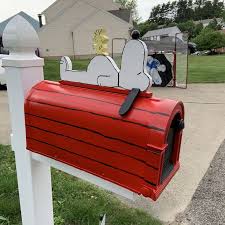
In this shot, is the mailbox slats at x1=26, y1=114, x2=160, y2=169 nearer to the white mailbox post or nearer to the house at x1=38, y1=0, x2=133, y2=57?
the white mailbox post

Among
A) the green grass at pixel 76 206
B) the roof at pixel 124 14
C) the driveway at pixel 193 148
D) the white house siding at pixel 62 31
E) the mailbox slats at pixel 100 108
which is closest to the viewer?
the mailbox slats at pixel 100 108

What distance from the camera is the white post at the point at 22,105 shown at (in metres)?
1.15

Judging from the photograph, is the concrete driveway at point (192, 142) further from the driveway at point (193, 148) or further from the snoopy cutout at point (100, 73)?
the snoopy cutout at point (100, 73)

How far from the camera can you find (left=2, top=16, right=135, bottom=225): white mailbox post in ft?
3.73

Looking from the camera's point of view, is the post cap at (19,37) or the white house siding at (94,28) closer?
the post cap at (19,37)

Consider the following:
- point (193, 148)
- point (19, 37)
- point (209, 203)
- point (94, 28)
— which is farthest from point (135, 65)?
point (94, 28)

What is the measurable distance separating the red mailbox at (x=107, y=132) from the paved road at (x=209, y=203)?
6.28 feet

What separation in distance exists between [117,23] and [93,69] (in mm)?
31084

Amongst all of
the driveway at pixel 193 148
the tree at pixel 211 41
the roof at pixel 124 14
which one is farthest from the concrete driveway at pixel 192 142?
the tree at pixel 211 41

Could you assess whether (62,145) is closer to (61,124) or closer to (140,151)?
(61,124)

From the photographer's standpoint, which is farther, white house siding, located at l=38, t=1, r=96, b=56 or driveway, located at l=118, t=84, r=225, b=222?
white house siding, located at l=38, t=1, r=96, b=56

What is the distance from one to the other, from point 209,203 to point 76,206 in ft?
4.31

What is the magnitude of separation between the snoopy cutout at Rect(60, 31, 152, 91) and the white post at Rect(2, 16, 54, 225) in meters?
0.20

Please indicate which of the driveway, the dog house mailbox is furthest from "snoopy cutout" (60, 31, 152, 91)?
the driveway
